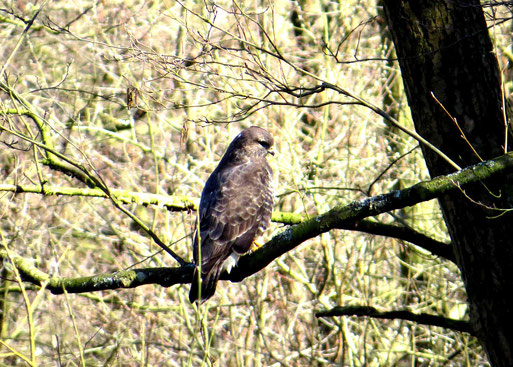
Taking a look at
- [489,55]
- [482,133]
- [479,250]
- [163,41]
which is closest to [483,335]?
[479,250]

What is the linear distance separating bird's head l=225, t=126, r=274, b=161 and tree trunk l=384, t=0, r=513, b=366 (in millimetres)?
2026

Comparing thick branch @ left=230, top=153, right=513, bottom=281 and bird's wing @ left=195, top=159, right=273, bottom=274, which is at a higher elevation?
bird's wing @ left=195, top=159, right=273, bottom=274

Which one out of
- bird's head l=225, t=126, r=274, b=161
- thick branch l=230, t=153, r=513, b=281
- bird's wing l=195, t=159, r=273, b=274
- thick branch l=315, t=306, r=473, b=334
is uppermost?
bird's head l=225, t=126, r=274, b=161

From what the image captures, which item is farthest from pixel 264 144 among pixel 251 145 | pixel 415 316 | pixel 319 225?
pixel 319 225

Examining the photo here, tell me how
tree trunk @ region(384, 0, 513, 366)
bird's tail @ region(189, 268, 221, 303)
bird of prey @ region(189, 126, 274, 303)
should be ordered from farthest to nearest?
bird of prey @ region(189, 126, 274, 303) < bird's tail @ region(189, 268, 221, 303) < tree trunk @ region(384, 0, 513, 366)

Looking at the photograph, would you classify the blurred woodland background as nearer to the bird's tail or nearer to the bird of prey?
the bird of prey

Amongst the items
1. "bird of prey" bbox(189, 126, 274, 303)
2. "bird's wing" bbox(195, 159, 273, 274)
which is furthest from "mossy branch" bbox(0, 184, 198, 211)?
"bird's wing" bbox(195, 159, 273, 274)

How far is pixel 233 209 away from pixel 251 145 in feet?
3.09

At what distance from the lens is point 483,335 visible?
378 centimetres

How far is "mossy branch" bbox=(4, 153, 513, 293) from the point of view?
3.15 metres

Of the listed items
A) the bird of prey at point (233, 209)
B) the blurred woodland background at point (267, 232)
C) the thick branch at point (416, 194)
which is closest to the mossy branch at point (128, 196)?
the bird of prey at point (233, 209)

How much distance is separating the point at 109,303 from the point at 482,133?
6315 millimetres

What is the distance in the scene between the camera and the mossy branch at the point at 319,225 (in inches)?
124

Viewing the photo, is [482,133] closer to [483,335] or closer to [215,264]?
[483,335]
